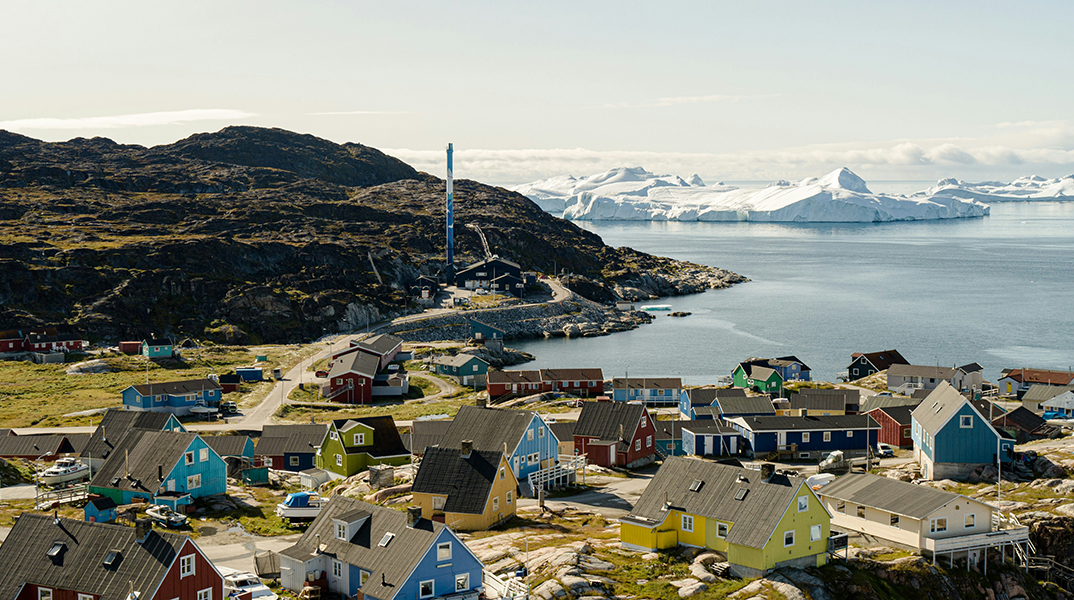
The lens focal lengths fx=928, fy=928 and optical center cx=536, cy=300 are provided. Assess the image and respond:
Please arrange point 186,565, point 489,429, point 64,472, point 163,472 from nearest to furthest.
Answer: point 186,565, point 163,472, point 489,429, point 64,472

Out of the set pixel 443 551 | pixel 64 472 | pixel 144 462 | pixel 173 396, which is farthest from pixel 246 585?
pixel 173 396

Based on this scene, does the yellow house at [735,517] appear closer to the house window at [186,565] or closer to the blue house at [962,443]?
the house window at [186,565]

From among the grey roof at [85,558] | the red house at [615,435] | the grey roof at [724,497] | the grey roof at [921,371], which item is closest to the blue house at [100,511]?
the grey roof at [85,558]

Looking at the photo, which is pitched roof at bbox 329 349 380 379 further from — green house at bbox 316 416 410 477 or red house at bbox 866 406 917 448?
red house at bbox 866 406 917 448

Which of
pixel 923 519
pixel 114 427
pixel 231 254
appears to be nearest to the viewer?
pixel 923 519

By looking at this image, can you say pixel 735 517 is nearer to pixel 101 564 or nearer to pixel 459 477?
pixel 459 477

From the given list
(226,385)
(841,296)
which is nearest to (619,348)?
(226,385)

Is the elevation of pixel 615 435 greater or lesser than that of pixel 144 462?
lesser
